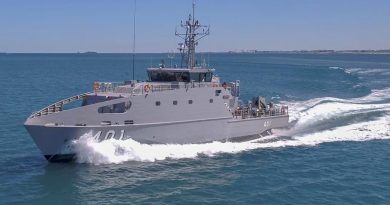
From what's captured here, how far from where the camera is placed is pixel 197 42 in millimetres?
31656

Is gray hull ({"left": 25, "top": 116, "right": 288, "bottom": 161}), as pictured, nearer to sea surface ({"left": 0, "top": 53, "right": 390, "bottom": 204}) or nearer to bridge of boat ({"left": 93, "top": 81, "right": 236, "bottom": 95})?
sea surface ({"left": 0, "top": 53, "right": 390, "bottom": 204})

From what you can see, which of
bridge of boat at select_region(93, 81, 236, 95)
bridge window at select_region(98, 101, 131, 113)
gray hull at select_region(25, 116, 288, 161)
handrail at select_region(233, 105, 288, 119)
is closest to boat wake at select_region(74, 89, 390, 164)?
gray hull at select_region(25, 116, 288, 161)

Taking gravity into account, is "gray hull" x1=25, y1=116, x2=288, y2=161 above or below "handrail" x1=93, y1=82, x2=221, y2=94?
below

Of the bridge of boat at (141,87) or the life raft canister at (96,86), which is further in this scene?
the life raft canister at (96,86)

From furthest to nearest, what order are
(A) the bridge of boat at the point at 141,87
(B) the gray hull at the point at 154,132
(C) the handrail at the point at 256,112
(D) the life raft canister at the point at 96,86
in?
(C) the handrail at the point at 256,112 < (D) the life raft canister at the point at 96,86 < (A) the bridge of boat at the point at 141,87 < (B) the gray hull at the point at 154,132

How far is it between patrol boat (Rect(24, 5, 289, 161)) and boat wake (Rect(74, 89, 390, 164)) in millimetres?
530

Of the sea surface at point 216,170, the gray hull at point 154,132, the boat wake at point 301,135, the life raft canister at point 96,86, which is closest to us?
the sea surface at point 216,170

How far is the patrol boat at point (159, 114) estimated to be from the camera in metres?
24.5

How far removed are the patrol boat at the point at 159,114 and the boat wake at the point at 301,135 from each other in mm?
530

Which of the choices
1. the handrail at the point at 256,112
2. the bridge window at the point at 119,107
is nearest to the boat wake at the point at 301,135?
the handrail at the point at 256,112

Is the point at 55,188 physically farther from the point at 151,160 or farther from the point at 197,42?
the point at 197,42

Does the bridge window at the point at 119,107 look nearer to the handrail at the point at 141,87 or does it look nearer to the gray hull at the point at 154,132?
the gray hull at the point at 154,132

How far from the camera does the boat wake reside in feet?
81.7

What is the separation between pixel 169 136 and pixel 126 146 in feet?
9.55
